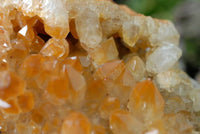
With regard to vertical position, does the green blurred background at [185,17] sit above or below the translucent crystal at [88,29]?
below

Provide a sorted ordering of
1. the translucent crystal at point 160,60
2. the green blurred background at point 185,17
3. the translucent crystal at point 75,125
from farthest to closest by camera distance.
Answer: the green blurred background at point 185,17
the translucent crystal at point 160,60
the translucent crystal at point 75,125

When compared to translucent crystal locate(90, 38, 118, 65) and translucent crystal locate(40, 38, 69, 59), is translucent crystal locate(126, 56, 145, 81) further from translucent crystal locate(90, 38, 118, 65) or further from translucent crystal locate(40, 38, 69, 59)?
translucent crystal locate(40, 38, 69, 59)

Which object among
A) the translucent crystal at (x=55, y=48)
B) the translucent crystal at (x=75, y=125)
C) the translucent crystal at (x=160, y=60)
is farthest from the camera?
the translucent crystal at (x=160, y=60)

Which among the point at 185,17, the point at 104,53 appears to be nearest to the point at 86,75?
the point at 104,53

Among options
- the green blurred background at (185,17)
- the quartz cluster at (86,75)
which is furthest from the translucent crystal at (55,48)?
the green blurred background at (185,17)

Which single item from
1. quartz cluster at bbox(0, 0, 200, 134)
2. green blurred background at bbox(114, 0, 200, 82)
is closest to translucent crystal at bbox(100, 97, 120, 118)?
quartz cluster at bbox(0, 0, 200, 134)

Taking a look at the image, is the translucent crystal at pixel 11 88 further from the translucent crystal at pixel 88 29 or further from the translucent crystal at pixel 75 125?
the translucent crystal at pixel 88 29

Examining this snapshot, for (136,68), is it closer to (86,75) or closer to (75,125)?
(86,75)

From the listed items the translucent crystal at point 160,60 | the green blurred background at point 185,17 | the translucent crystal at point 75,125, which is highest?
the translucent crystal at point 75,125
